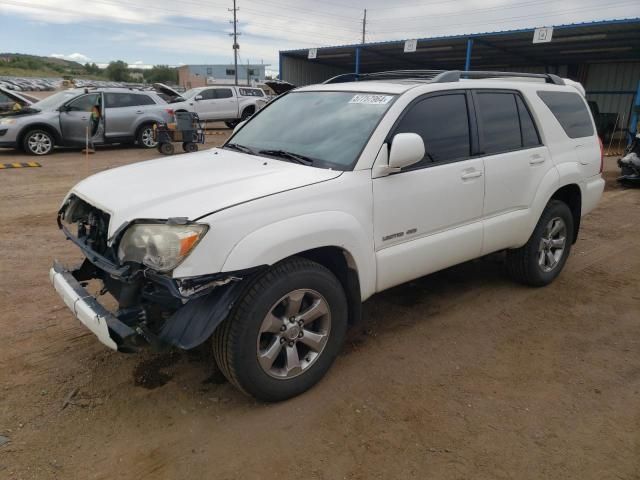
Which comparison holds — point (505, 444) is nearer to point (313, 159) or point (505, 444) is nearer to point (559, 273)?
point (313, 159)

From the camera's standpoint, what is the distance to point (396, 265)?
3318mm

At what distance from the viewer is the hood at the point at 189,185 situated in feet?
8.65

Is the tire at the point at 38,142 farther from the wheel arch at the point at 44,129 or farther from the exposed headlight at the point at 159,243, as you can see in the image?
the exposed headlight at the point at 159,243

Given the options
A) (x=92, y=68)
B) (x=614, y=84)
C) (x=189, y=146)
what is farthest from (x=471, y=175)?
(x=92, y=68)

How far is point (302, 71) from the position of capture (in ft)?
92.1

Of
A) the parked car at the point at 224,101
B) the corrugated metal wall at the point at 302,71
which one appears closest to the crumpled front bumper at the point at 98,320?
the parked car at the point at 224,101

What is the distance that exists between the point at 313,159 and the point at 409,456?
Result: 1.86 meters

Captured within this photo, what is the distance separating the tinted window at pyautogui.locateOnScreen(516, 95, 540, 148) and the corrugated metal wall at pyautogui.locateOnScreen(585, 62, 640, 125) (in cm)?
2272

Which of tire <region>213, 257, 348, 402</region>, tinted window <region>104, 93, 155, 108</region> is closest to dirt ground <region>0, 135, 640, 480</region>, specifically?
tire <region>213, 257, 348, 402</region>

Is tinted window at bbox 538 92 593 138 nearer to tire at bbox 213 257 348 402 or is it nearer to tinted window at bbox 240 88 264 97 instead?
tire at bbox 213 257 348 402

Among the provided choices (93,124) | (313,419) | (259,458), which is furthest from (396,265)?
(93,124)

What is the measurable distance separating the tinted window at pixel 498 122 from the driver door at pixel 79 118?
1120 cm

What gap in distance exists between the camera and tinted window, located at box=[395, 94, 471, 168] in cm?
343

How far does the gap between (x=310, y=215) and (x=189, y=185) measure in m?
0.75
